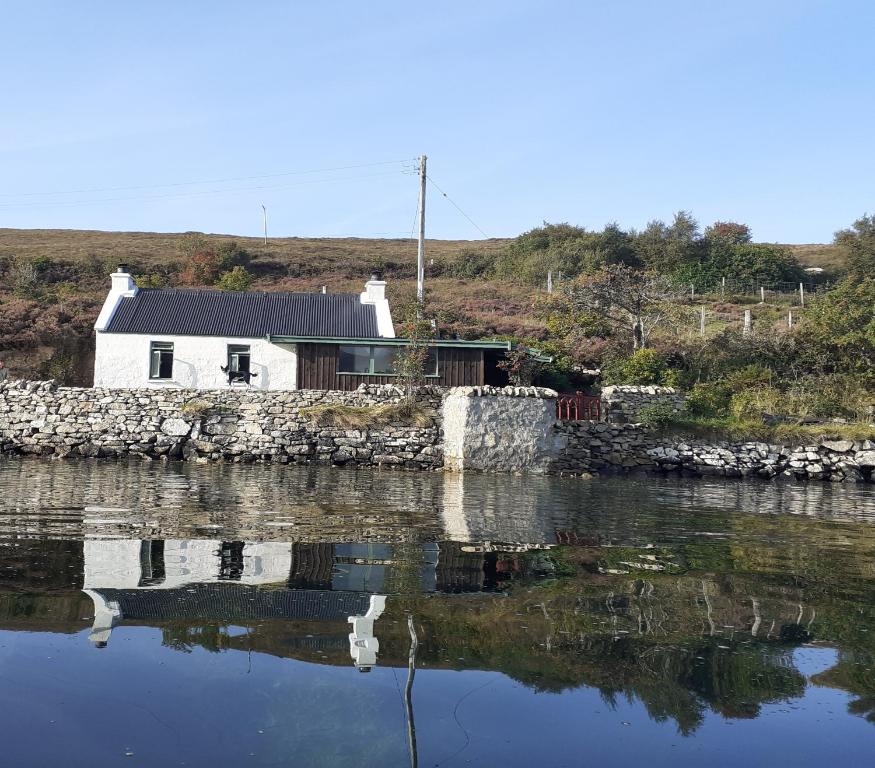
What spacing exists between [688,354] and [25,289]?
3237 cm

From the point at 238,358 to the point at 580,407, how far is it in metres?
11.7

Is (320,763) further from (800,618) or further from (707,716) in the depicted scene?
(800,618)

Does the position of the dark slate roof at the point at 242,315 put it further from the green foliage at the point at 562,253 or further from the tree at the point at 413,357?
the green foliage at the point at 562,253

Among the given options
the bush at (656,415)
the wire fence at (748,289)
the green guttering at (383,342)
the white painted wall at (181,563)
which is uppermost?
the wire fence at (748,289)

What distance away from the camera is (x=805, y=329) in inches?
1221

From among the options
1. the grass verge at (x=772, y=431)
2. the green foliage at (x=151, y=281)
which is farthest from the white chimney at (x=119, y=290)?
the grass verge at (x=772, y=431)

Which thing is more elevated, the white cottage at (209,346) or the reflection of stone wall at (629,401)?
the white cottage at (209,346)

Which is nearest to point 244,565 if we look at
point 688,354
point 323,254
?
point 688,354

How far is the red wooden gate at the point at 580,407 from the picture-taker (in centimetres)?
2611

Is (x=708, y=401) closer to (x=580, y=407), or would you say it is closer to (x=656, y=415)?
(x=656, y=415)

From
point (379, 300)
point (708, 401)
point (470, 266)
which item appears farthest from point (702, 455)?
point (470, 266)

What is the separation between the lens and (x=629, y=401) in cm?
2636

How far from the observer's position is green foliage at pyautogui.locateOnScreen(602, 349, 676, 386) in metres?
29.2

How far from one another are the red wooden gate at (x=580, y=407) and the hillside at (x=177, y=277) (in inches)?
435
